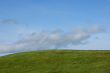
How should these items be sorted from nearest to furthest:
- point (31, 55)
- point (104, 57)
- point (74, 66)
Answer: point (74, 66) < point (104, 57) < point (31, 55)

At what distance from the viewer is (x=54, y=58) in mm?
82750

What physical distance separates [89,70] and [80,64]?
6799 millimetres

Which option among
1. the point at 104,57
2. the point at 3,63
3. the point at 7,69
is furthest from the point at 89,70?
the point at 3,63

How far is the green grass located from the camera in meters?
69.0

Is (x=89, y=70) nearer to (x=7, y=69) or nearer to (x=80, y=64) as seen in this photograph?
(x=80, y=64)

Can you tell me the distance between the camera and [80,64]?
242 ft

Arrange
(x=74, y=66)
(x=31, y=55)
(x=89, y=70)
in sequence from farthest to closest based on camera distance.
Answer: (x=31, y=55) < (x=74, y=66) < (x=89, y=70)

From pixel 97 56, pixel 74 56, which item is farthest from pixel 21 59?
pixel 97 56

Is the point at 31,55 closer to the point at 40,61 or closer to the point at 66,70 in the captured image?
the point at 40,61

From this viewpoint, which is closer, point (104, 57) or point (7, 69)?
point (7, 69)

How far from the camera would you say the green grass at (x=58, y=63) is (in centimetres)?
6897

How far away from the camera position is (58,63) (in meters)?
76.4

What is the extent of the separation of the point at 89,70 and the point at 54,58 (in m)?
17.8

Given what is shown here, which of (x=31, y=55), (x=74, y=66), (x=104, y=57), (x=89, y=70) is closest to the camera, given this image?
(x=89, y=70)
